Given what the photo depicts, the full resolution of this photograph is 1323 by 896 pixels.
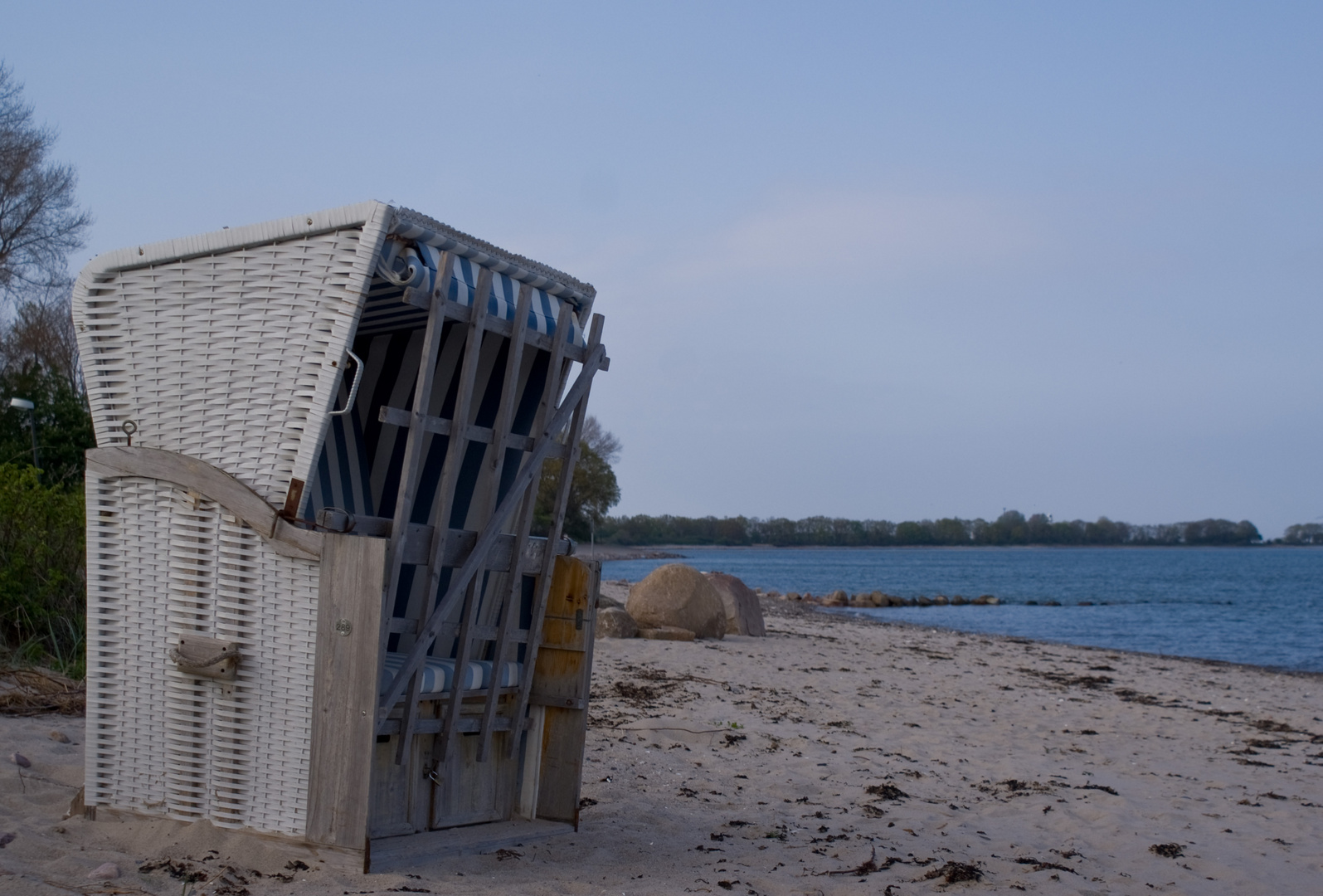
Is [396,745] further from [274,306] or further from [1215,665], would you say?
[1215,665]

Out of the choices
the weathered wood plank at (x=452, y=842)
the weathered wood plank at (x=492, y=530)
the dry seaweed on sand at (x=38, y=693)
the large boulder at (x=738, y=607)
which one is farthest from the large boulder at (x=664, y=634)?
the weathered wood plank at (x=492, y=530)

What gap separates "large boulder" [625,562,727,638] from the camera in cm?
1321

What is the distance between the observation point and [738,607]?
15.0m

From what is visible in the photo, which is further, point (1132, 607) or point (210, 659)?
point (1132, 607)

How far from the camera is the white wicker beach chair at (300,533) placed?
3.55m

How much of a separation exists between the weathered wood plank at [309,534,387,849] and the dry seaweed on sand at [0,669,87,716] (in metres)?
2.93

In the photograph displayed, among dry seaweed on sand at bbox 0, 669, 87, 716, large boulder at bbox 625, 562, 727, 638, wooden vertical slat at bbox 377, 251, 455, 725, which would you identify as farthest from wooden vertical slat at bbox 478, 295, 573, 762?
large boulder at bbox 625, 562, 727, 638

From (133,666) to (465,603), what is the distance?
1.28m

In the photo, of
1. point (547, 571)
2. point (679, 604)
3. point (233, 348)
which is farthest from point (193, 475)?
point (679, 604)

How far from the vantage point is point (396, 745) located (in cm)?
397

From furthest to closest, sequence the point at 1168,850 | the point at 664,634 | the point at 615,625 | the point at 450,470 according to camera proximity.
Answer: the point at 664,634 < the point at 615,625 < the point at 1168,850 < the point at 450,470

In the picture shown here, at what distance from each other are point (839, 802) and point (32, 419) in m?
9.58

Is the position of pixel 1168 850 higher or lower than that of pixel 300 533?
lower

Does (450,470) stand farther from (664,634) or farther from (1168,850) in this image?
(664,634)
